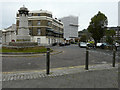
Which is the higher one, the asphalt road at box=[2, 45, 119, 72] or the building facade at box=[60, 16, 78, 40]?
the building facade at box=[60, 16, 78, 40]

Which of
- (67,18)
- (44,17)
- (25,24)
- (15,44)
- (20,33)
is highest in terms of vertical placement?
(67,18)

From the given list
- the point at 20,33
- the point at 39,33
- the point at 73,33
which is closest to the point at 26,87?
the point at 20,33

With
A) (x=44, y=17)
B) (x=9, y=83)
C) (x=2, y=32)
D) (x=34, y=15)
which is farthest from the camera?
(x=2, y=32)

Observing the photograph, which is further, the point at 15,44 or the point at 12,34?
the point at 12,34

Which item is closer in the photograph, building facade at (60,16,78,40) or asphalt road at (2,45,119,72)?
asphalt road at (2,45,119,72)

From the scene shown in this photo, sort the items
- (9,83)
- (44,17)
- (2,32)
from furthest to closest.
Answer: (2,32) → (44,17) → (9,83)

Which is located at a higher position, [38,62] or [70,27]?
[70,27]

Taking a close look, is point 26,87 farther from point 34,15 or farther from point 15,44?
point 34,15

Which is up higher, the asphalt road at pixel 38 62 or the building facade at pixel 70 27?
the building facade at pixel 70 27

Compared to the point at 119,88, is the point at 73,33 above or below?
above

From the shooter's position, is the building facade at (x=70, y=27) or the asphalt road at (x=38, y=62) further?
the building facade at (x=70, y=27)

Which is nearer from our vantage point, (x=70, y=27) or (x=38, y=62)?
(x=38, y=62)

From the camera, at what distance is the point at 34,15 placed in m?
48.5

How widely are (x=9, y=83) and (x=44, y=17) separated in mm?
43327
